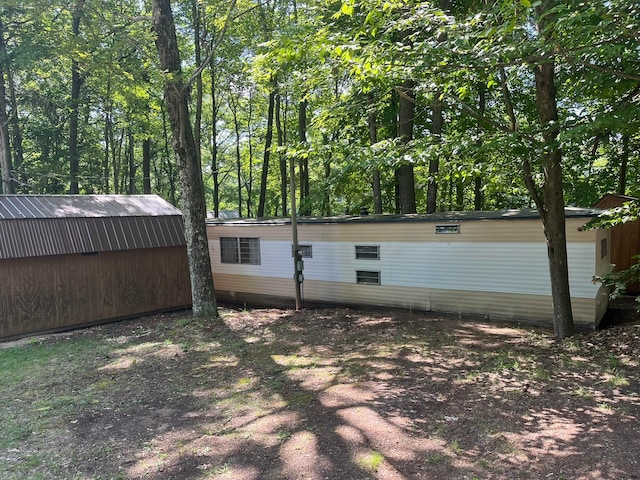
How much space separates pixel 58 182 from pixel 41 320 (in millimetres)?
10533

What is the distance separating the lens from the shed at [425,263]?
780 cm

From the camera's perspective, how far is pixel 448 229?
880cm

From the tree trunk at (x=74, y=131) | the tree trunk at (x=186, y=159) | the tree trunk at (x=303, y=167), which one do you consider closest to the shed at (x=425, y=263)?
the tree trunk at (x=186, y=159)

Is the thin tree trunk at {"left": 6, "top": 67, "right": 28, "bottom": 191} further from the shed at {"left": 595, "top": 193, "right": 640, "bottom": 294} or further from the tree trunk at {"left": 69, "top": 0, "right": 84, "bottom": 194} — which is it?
the shed at {"left": 595, "top": 193, "right": 640, "bottom": 294}

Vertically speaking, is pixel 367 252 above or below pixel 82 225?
below

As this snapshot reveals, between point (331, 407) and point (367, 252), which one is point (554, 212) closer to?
point (331, 407)

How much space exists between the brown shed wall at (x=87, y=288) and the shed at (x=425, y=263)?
196cm

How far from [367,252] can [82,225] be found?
20.2ft

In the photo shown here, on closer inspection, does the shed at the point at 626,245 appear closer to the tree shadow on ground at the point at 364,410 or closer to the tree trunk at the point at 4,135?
the tree shadow on ground at the point at 364,410

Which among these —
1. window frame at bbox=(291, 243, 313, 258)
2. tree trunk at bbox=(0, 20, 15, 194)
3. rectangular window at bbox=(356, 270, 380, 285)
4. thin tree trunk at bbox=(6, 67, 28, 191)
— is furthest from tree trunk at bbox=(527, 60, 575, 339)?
thin tree trunk at bbox=(6, 67, 28, 191)

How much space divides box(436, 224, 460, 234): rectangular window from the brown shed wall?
613cm

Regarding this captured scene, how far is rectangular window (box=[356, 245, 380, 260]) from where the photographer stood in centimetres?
977

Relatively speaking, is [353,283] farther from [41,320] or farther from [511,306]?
[41,320]

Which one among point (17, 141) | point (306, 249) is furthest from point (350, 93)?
point (17, 141)
